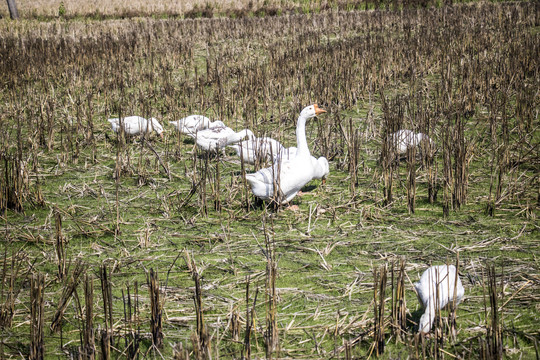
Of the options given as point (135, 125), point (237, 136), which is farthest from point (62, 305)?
point (135, 125)

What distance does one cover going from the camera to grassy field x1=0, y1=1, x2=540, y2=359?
3.02 metres

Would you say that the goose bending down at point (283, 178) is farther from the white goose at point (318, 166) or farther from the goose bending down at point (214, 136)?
the goose bending down at point (214, 136)

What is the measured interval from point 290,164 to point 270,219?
592mm

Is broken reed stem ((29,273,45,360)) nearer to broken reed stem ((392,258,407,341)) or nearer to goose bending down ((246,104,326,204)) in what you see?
broken reed stem ((392,258,407,341))

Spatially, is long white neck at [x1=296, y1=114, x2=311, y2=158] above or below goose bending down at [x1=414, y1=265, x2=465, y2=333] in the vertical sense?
above

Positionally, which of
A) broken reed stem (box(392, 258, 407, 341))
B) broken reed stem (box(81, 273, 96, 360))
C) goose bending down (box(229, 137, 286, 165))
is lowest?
broken reed stem (box(392, 258, 407, 341))

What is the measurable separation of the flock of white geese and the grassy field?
170 millimetres

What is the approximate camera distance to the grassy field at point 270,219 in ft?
9.90

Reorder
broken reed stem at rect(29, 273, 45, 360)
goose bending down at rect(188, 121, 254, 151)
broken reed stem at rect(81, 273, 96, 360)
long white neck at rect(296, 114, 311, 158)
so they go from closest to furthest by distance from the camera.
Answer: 1. broken reed stem at rect(81, 273, 96, 360)
2. broken reed stem at rect(29, 273, 45, 360)
3. long white neck at rect(296, 114, 311, 158)
4. goose bending down at rect(188, 121, 254, 151)

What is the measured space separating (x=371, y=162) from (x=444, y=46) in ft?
18.9

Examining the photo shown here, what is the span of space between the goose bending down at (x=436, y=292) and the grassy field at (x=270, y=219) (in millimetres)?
99

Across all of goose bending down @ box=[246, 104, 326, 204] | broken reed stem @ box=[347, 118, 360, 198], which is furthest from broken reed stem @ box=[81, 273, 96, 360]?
broken reed stem @ box=[347, 118, 360, 198]

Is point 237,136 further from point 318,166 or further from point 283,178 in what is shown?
point 283,178

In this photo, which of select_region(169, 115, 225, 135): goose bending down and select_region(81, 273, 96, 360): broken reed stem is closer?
select_region(81, 273, 96, 360): broken reed stem
